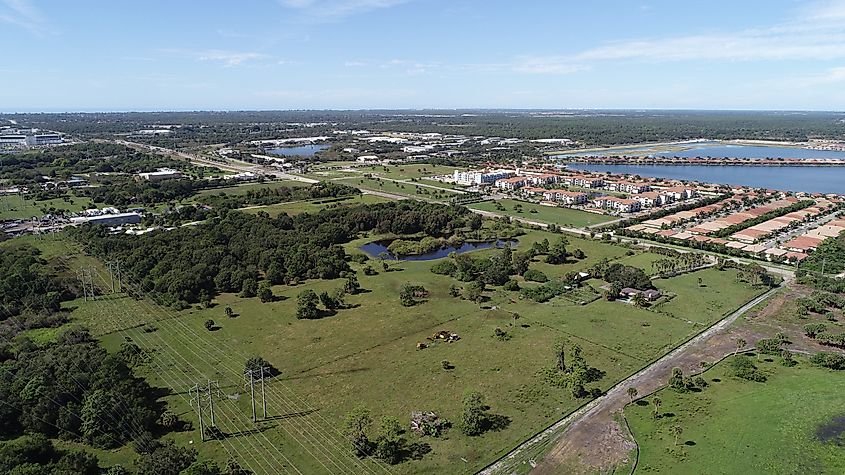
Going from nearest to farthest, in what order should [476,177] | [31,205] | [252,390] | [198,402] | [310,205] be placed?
[252,390] → [198,402] → [31,205] → [310,205] → [476,177]

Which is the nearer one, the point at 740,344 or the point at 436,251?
the point at 740,344

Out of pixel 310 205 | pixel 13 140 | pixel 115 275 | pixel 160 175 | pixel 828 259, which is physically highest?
pixel 13 140

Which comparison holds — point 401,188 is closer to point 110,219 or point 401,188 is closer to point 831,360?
point 110,219

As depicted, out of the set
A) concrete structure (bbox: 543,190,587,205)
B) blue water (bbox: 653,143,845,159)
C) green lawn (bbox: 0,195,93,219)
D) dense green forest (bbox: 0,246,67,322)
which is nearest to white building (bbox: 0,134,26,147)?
green lawn (bbox: 0,195,93,219)

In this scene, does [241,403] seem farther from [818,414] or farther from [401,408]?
[818,414]

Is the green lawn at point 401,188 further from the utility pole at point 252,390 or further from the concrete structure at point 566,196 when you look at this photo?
the utility pole at point 252,390

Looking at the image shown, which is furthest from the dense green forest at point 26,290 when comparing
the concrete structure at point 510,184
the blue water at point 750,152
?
the blue water at point 750,152

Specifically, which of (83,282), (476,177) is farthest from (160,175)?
(83,282)
